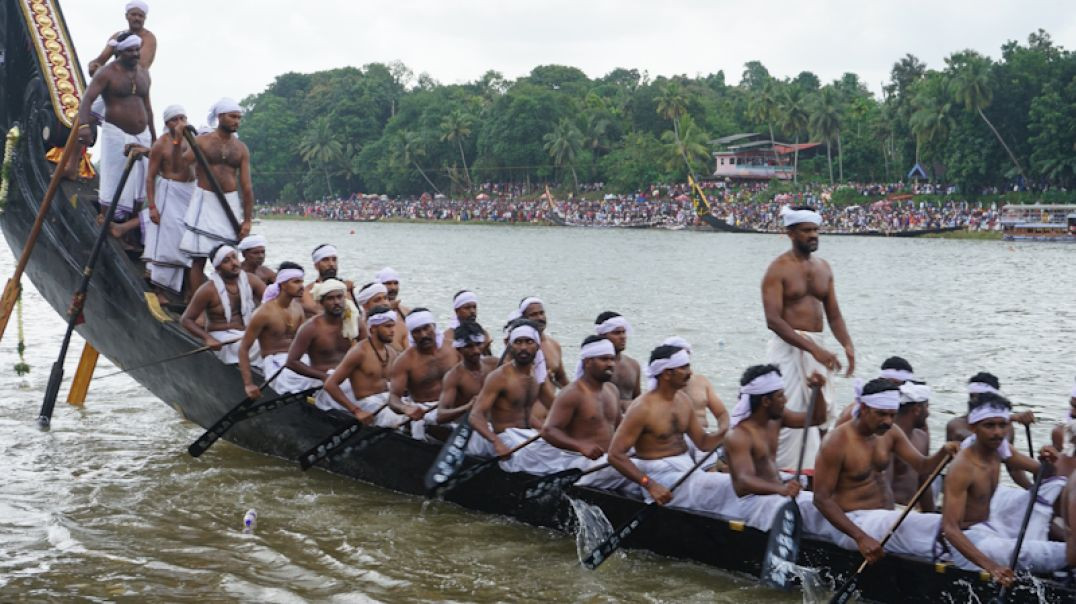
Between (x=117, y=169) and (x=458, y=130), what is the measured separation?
86467mm

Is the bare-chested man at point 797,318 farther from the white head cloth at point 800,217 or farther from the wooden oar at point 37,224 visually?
the wooden oar at point 37,224

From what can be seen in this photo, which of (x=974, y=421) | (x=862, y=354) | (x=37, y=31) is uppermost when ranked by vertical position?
(x=37, y=31)

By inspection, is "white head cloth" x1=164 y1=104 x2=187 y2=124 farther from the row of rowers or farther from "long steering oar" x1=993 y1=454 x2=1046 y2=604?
"long steering oar" x1=993 y1=454 x2=1046 y2=604

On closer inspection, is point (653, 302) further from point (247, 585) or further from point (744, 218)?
point (744, 218)

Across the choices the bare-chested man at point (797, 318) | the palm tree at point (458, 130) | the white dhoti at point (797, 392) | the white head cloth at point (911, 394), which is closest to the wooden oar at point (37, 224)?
the bare-chested man at point (797, 318)

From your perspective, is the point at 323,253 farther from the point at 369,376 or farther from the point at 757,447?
the point at 757,447

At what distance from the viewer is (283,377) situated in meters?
10.8

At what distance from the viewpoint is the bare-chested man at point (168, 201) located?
12.1 m

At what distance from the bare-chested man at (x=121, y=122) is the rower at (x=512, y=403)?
5573mm

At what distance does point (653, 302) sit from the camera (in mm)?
32750

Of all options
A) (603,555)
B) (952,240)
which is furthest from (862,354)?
(952,240)

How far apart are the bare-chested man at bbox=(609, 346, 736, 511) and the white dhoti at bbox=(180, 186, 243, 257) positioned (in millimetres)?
5995

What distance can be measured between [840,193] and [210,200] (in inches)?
2453

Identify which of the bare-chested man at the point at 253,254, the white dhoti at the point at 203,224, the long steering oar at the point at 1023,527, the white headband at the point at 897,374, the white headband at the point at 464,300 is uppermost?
the white dhoti at the point at 203,224
